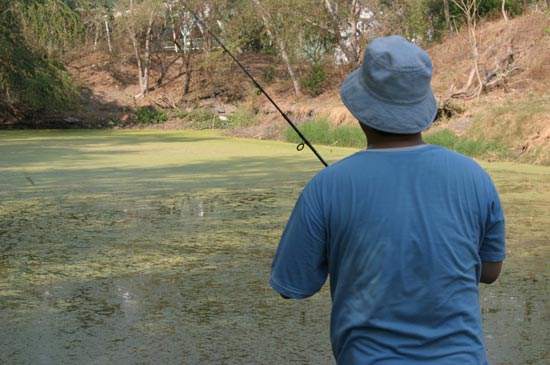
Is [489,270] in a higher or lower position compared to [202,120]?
higher

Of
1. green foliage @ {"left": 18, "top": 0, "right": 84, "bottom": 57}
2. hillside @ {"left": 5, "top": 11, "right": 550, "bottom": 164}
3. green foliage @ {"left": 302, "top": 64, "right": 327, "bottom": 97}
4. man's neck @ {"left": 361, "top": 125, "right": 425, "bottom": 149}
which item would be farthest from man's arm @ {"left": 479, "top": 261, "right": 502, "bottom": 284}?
green foliage @ {"left": 302, "top": 64, "right": 327, "bottom": 97}

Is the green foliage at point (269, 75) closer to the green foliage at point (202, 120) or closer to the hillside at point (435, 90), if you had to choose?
the hillside at point (435, 90)

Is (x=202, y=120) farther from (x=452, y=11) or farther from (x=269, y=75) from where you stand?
(x=452, y=11)

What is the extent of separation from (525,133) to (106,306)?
8290mm

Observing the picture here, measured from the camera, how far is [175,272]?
16.3 ft

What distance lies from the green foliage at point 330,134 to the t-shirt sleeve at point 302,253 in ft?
38.7

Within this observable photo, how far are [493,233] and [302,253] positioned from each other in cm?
35

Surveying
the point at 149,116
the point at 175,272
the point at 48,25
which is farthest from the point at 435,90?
the point at 175,272

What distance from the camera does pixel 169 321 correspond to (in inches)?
156

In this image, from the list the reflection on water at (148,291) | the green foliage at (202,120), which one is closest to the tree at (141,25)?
the green foliage at (202,120)

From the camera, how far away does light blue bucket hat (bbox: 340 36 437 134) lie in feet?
5.10

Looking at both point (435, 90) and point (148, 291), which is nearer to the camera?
point (148, 291)

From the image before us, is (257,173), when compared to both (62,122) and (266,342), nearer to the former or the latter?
(266,342)

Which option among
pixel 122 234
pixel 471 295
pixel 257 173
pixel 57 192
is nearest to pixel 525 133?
pixel 257 173
